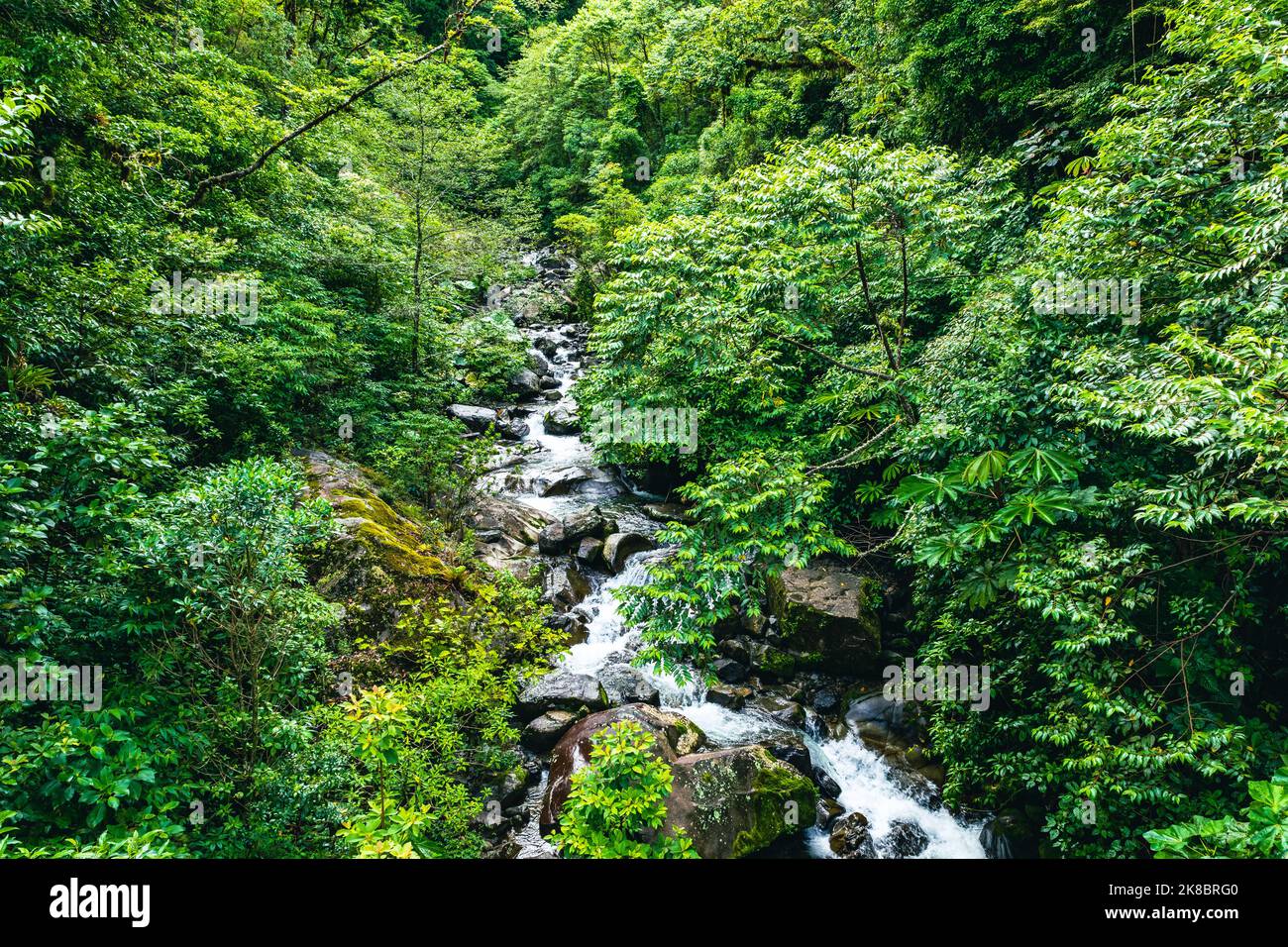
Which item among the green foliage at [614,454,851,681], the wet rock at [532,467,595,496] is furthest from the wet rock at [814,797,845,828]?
the wet rock at [532,467,595,496]

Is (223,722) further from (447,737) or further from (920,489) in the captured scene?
(920,489)

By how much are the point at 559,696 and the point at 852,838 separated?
14.9ft

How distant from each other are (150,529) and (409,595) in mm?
4137

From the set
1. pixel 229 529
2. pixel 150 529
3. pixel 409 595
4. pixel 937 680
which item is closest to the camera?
pixel 150 529

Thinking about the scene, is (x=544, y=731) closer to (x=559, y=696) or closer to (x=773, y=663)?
(x=559, y=696)

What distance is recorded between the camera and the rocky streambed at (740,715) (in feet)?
23.1

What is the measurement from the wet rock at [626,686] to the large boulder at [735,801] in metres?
2.14

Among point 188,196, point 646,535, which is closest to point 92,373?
point 188,196

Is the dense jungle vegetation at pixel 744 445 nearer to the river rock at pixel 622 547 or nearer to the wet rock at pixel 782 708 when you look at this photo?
the wet rock at pixel 782 708

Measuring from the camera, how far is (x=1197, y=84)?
5.96m

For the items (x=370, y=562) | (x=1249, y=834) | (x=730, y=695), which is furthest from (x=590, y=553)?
(x=1249, y=834)

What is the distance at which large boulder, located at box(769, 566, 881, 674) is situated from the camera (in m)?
9.87

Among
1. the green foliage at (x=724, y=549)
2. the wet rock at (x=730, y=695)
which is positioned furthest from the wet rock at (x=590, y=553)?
the green foliage at (x=724, y=549)

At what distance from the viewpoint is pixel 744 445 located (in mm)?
12570
